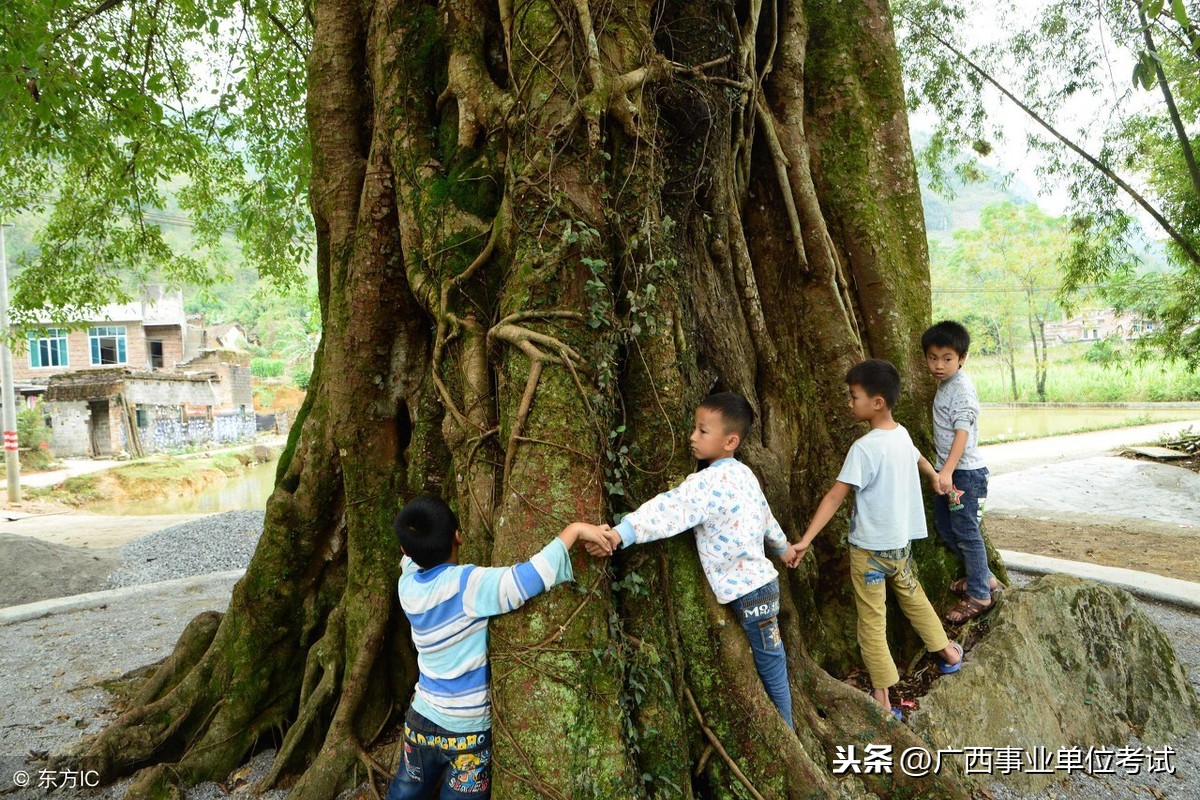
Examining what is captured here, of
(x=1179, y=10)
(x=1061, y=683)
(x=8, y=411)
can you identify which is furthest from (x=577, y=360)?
(x=8, y=411)

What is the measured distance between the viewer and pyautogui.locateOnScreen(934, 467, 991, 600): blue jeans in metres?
3.62

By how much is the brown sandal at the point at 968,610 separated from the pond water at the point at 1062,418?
20419 millimetres

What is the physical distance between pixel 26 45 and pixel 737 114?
441 cm

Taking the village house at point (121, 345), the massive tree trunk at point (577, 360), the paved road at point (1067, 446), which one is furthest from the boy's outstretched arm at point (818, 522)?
the village house at point (121, 345)

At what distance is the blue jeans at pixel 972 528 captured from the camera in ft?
11.9

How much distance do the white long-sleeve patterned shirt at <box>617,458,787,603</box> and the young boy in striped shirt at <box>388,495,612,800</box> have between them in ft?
0.94

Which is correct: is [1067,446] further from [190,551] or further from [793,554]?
[190,551]

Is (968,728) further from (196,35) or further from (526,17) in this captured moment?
(196,35)

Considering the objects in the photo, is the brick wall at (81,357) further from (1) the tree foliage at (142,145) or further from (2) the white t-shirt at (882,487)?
(2) the white t-shirt at (882,487)

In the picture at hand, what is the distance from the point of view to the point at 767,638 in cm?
275

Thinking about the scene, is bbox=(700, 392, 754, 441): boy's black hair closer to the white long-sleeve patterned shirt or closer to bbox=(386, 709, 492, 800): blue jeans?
the white long-sleeve patterned shirt

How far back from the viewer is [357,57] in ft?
12.5

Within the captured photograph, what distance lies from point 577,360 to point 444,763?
1495 millimetres

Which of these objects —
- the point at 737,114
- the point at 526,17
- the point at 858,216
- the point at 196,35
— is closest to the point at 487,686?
the point at 526,17
